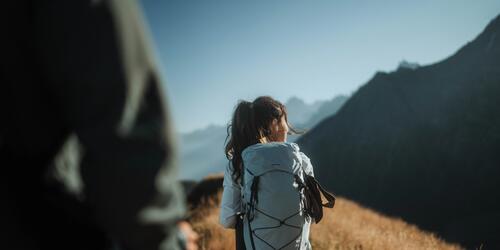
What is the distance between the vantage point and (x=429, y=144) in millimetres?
59938

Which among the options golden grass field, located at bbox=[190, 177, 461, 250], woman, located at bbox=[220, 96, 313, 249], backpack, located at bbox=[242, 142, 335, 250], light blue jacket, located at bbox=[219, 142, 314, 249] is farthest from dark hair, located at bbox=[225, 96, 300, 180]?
golden grass field, located at bbox=[190, 177, 461, 250]

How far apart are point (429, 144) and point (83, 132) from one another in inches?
2636

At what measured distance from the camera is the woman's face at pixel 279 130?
3.32 m

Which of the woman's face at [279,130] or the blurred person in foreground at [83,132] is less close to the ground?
the woman's face at [279,130]

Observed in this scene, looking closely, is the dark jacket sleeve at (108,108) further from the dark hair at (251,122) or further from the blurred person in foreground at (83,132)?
the dark hair at (251,122)

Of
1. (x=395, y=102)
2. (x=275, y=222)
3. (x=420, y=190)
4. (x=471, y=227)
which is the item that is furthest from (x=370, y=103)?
(x=275, y=222)

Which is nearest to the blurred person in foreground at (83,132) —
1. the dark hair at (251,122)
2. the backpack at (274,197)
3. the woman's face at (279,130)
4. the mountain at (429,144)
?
the backpack at (274,197)

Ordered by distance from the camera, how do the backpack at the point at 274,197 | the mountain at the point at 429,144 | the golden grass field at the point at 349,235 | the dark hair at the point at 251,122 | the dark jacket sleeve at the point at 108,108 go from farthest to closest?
the mountain at the point at 429,144, the golden grass field at the point at 349,235, the dark hair at the point at 251,122, the backpack at the point at 274,197, the dark jacket sleeve at the point at 108,108

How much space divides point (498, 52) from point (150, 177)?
231 ft

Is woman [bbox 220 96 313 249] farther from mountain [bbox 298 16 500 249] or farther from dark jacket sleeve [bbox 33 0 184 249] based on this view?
mountain [bbox 298 16 500 249]

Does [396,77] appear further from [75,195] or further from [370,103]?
[75,195]

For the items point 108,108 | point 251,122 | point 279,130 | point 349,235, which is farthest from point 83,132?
point 349,235

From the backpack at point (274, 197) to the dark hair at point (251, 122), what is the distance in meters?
0.24

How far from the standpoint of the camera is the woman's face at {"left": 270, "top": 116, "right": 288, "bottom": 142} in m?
3.32
